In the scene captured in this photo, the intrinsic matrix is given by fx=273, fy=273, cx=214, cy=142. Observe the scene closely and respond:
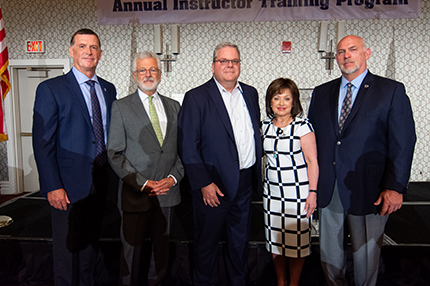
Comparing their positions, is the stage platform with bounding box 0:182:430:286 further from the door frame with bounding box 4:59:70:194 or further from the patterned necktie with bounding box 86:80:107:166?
the door frame with bounding box 4:59:70:194

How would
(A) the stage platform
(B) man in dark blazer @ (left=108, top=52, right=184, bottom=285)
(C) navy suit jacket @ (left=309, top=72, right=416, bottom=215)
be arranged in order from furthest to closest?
(A) the stage platform → (B) man in dark blazer @ (left=108, top=52, right=184, bottom=285) → (C) navy suit jacket @ (left=309, top=72, right=416, bottom=215)

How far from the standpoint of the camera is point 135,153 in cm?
161

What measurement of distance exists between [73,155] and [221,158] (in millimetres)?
865

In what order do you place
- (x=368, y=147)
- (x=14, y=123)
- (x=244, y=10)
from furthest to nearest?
1. (x=14, y=123)
2. (x=244, y=10)
3. (x=368, y=147)

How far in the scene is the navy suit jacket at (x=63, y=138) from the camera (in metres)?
1.51

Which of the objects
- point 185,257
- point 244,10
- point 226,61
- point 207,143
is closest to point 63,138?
point 207,143

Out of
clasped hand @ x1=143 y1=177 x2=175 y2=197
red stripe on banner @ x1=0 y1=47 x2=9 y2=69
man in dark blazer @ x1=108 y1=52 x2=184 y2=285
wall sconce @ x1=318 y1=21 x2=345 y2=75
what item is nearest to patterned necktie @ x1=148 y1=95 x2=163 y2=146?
man in dark blazer @ x1=108 y1=52 x2=184 y2=285

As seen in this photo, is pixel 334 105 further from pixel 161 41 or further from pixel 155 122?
pixel 161 41

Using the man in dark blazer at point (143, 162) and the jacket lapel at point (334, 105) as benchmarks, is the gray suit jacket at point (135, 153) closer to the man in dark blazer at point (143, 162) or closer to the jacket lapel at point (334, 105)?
the man in dark blazer at point (143, 162)

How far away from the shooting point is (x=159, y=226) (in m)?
1.72

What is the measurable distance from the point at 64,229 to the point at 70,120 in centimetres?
64

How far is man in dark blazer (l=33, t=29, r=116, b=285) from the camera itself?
59.9 inches

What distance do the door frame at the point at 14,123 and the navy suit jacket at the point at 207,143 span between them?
369cm

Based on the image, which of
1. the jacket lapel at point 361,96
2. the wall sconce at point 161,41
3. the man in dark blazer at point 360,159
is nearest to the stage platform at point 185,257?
the man in dark blazer at point 360,159
